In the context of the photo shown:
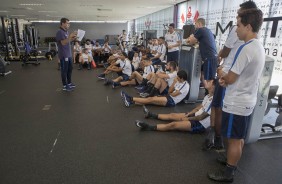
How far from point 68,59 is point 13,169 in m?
3.09

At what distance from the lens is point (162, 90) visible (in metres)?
4.42

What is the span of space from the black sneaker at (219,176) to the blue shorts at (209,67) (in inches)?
71.3

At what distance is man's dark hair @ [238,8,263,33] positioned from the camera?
1499 millimetres

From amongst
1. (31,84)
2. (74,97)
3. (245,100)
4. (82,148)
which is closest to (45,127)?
(82,148)

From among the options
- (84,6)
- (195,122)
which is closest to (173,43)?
(195,122)

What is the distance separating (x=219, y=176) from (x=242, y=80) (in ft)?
2.96

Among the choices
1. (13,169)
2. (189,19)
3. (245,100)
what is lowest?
(13,169)

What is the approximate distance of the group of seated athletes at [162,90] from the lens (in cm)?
280

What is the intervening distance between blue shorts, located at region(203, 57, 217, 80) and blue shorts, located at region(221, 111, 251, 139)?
5.91 feet

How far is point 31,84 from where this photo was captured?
5.65 m

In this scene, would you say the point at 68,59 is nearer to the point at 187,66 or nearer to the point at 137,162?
the point at 187,66

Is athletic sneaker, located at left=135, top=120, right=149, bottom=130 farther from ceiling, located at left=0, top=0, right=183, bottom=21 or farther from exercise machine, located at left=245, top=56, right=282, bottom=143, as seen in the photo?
ceiling, located at left=0, top=0, right=183, bottom=21

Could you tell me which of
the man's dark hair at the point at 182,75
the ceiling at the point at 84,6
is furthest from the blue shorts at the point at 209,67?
the ceiling at the point at 84,6

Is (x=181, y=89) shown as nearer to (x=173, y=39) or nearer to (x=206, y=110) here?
(x=206, y=110)
